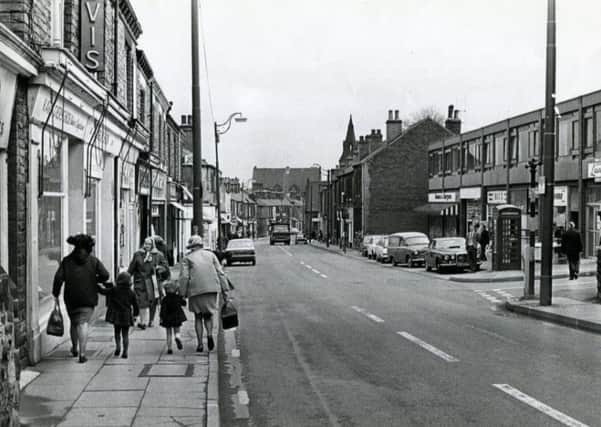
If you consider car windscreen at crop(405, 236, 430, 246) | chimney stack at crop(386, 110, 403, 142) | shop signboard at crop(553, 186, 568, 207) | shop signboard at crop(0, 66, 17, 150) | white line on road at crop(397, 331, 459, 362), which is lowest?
white line on road at crop(397, 331, 459, 362)

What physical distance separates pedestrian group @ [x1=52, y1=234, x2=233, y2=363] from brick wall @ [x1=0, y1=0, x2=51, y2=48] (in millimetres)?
2719

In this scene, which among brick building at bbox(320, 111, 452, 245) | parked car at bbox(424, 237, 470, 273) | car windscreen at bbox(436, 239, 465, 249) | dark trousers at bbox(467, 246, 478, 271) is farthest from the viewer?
brick building at bbox(320, 111, 452, 245)

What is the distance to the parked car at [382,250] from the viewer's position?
43.5 meters

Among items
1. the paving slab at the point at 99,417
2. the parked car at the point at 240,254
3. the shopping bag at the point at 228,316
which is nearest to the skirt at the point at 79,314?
the shopping bag at the point at 228,316

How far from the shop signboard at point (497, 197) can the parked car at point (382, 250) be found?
6.72m

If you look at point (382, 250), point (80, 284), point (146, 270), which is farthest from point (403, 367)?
point (382, 250)

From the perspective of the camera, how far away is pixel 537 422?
278 inches

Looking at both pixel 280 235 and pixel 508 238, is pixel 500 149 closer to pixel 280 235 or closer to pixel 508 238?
pixel 508 238

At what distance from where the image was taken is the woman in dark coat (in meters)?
10.1

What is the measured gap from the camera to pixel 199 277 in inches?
443

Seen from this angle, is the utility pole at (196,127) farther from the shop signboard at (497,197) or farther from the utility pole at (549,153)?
the shop signboard at (497,197)

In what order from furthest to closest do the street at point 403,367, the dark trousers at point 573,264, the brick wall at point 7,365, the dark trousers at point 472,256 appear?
1. the dark trousers at point 472,256
2. the dark trousers at point 573,264
3. the street at point 403,367
4. the brick wall at point 7,365

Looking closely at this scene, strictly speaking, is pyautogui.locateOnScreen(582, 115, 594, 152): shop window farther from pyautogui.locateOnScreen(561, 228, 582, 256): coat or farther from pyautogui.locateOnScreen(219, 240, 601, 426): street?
pyautogui.locateOnScreen(219, 240, 601, 426): street

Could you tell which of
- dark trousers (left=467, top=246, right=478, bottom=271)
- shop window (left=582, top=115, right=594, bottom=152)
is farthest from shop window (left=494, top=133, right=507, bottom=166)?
dark trousers (left=467, top=246, right=478, bottom=271)
